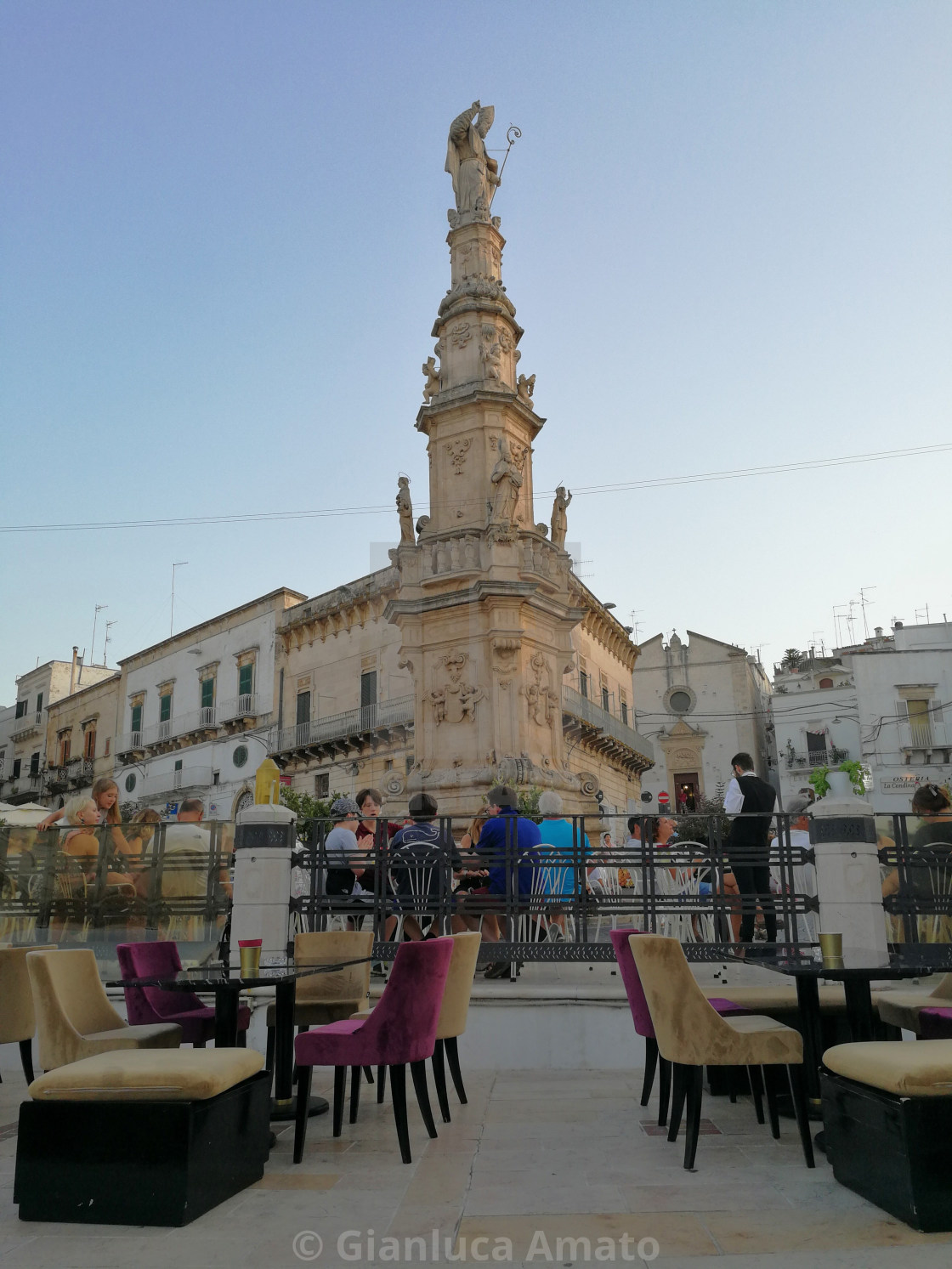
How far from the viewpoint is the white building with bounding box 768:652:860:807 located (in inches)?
1620

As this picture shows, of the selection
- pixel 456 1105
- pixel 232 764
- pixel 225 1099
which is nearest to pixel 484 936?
pixel 456 1105

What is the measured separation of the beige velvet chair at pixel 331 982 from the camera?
19.8 ft

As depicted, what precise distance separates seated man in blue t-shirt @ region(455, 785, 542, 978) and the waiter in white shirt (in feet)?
5.00

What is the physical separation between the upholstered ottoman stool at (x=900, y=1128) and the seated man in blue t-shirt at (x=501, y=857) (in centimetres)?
391

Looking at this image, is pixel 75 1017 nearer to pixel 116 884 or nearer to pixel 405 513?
pixel 116 884

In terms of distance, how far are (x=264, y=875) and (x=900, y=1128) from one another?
4.24 meters

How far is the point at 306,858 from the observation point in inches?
300

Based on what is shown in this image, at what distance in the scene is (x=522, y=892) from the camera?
7.90 m

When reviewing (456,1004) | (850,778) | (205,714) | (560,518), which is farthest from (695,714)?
(456,1004)

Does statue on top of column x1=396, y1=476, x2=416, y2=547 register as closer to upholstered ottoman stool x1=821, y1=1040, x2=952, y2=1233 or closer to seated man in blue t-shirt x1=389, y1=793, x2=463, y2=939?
seated man in blue t-shirt x1=389, y1=793, x2=463, y2=939

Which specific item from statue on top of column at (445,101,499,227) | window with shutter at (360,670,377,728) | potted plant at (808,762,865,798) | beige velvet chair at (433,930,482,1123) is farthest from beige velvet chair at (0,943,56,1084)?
potted plant at (808,762,865,798)

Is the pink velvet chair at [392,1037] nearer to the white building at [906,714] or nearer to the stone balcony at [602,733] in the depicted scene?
the stone balcony at [602,733]

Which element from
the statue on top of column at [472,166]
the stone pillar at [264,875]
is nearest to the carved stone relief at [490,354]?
the statue on top of column at [472,166]

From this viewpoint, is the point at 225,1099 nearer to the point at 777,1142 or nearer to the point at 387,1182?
the point at 387,1182
